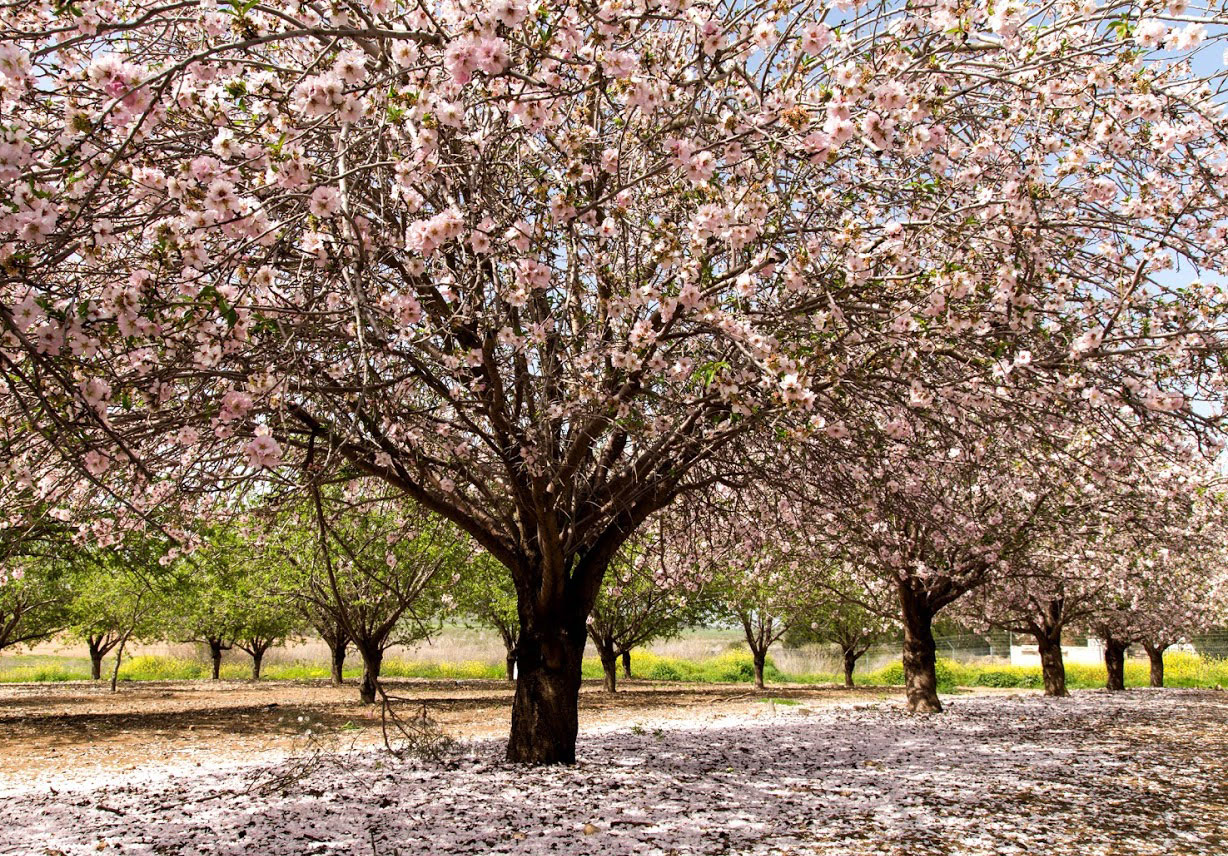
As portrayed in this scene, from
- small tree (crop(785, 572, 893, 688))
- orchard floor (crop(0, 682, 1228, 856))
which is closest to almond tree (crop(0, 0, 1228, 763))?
orchard floor (crop(0, 682, 1228, 856))

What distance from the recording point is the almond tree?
10.5 feet

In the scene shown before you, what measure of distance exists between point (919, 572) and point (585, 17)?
9.89 meters

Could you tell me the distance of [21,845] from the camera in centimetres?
491

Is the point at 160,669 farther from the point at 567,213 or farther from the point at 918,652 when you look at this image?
the point at 567,213

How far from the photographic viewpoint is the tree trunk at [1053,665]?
680 inches

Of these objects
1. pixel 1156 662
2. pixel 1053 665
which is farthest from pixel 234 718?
pixel 1156 662

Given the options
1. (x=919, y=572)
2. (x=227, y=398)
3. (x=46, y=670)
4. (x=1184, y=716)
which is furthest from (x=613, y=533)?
(x=46, y=670)

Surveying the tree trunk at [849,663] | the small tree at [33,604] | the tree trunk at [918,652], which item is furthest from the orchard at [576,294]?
the tree trunk at [849,663]

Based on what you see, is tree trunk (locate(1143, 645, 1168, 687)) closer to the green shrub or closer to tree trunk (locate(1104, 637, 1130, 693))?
tree trunk (locate(1104, 637, 1130, 693))

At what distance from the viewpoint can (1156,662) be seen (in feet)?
78.5

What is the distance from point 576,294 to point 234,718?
463 inches

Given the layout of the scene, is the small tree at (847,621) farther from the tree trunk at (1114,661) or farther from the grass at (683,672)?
the tree trunk at (1114,661)

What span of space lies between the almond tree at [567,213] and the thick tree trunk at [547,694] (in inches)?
68.9

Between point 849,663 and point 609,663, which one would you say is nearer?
point 609,663
